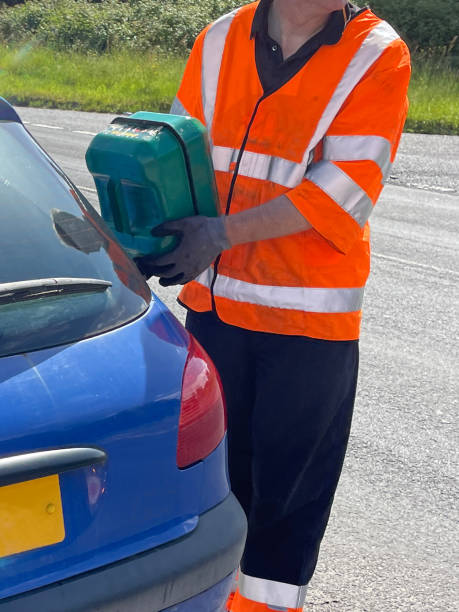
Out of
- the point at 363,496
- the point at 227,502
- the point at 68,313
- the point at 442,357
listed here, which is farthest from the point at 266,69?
the point at 442,357

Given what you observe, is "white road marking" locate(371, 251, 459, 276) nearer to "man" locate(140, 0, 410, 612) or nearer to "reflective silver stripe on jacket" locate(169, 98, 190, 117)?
"man" locate(140, 0, 410, 612)

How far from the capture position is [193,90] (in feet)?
8.69

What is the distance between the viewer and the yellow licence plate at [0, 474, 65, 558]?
→ 1715 mm

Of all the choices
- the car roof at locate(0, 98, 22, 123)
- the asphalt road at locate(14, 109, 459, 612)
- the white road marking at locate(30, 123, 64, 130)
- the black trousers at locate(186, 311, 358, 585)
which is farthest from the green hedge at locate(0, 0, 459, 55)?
the car roof at locate(0, 98, 22, 123)

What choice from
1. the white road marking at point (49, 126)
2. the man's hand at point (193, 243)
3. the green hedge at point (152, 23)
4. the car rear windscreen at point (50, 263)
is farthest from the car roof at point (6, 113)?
the green hedge at point (152, 23)

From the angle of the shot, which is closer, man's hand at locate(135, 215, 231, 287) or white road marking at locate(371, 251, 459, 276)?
man's hand at locate(135, 215, 231, 287)

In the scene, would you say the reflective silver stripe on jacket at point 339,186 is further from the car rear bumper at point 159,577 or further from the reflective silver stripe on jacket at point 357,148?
the car rear bumper at point 159,577

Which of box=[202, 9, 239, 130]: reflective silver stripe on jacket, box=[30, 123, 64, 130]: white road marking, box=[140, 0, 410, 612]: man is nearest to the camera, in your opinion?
box=[140, 0, 410, 612]: man

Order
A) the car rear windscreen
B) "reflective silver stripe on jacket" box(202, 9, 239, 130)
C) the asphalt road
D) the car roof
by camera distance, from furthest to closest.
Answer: the asphalt road < "reflective silver stripe on jacket" box(202, 9, 239, 130) < the car roof < the car rear windscreen

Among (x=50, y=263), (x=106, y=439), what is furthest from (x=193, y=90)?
(x=106, y=439)

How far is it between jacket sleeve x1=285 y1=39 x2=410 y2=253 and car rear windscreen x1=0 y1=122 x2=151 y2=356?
19.9 inches

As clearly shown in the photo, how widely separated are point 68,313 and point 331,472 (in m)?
1.09

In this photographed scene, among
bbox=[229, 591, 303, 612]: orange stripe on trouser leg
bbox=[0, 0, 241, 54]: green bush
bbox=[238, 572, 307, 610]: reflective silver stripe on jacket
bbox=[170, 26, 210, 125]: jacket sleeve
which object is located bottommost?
bbox=[0, 0, 241, 54]: green bush

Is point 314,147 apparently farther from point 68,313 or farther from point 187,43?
point 187,43
